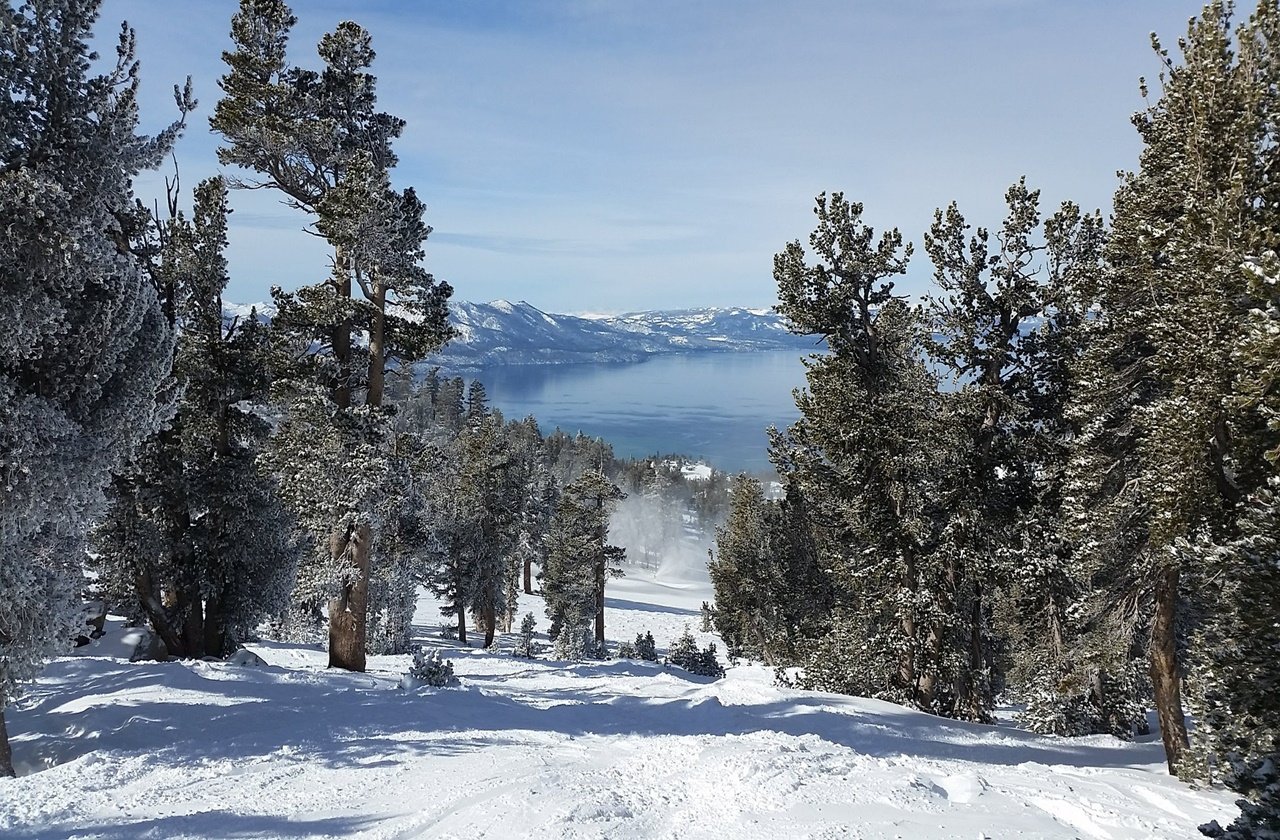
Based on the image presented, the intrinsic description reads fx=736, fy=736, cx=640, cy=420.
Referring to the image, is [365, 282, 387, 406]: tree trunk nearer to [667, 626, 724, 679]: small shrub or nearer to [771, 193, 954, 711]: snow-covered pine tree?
[771, 193, 954, 711]: snow-covered pine tree

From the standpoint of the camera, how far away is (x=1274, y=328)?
19.5 feet

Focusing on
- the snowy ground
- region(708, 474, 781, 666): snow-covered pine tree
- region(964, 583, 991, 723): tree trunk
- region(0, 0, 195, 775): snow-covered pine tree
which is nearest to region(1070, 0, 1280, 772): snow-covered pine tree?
the snowy ground

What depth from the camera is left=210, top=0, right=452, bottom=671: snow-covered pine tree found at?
44.5ft

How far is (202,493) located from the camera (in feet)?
50.8

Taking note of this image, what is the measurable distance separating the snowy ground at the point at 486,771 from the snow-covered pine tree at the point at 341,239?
9.96 ft

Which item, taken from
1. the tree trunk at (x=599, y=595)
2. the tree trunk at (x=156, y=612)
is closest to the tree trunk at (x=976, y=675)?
the tree trunk at (x=156, y=612)

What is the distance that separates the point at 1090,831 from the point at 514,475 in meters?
33.4

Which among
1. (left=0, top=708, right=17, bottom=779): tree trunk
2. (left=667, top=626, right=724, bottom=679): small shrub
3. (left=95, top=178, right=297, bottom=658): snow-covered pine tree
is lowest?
(left=667, top=626, right=724, bottom=679): small shrub

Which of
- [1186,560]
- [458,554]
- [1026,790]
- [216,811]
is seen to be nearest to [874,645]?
[1186,560]

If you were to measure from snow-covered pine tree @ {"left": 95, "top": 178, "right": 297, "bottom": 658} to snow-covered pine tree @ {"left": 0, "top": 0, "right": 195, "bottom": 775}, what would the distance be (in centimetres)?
648

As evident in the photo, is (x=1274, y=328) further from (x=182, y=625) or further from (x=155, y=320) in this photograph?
(x=182, y=625)

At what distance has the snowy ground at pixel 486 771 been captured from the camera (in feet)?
21.1

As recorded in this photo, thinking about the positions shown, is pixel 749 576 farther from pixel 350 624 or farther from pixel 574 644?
pixel 350 624

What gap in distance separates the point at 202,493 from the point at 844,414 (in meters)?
13.9
